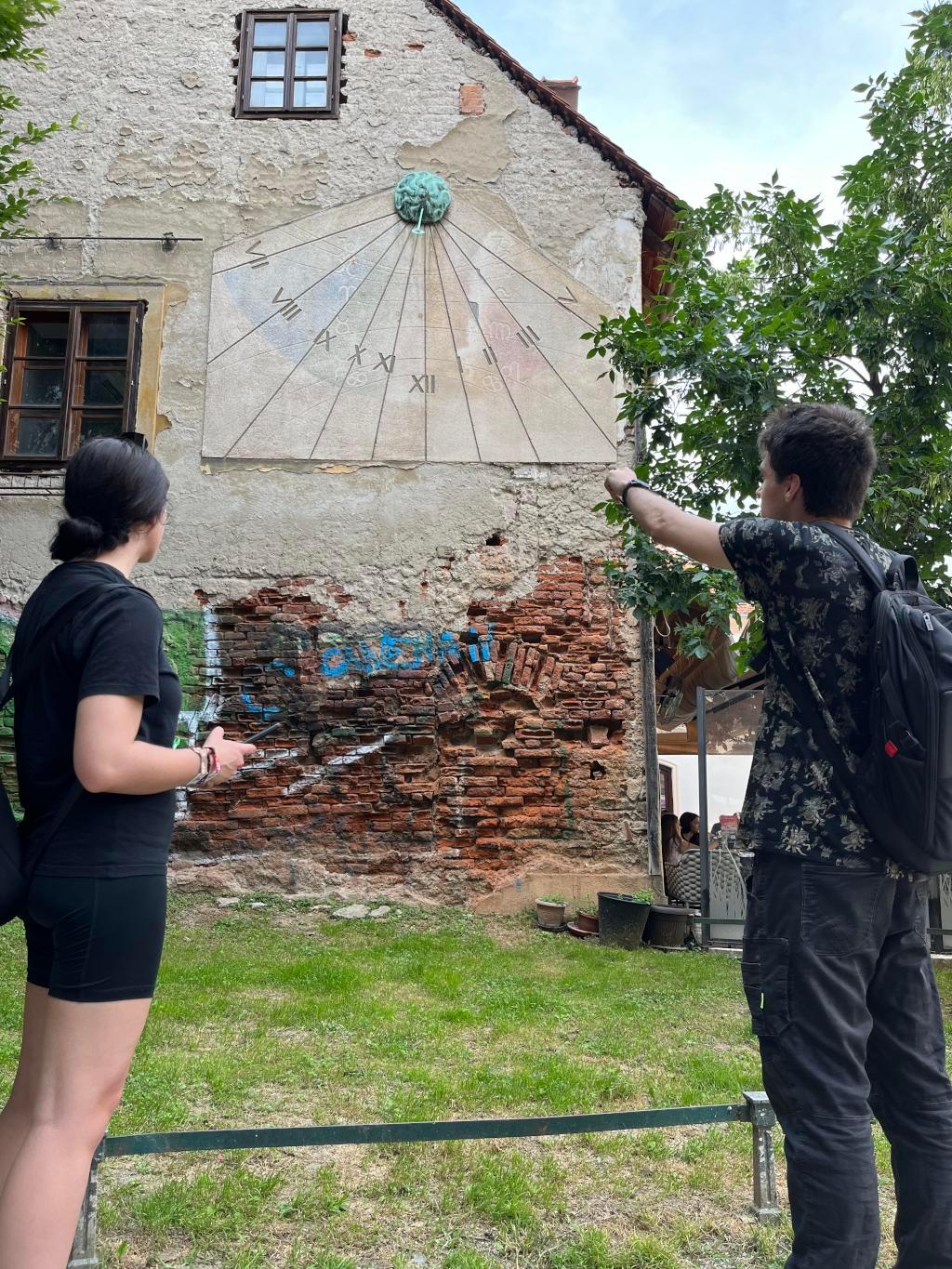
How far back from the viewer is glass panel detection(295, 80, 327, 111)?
9.20 m

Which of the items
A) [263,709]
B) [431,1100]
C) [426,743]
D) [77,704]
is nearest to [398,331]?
[263,709]

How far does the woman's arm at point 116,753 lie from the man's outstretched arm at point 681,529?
3.52 ft

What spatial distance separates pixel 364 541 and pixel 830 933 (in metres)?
6.81

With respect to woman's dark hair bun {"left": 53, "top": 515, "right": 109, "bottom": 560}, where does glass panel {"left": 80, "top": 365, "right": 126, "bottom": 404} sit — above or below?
above

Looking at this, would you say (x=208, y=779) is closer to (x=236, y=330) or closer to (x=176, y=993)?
(x=176, y=993)

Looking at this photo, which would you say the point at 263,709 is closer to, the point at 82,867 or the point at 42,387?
the point at 42,387

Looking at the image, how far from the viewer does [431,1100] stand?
338cm

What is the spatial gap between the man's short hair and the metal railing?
155 centimetres

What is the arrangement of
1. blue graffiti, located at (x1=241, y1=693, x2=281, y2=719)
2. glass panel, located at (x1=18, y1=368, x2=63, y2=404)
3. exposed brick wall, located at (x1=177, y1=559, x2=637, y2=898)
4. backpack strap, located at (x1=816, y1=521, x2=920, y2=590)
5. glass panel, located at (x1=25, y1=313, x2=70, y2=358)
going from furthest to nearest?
1. glass panel, located at (x1=25, y1=313, x2=70, y2=358)
2. glass panel, located at (x1=18, y1=368, x2=63, y2=404)
3. blue graffiti, located at (x1=241, y1=693, x2=281, y2=719)
4. exposed brick wall, located at (x1=177, y1=559, x2=637, y2=898)
5. backpack strap, located at (x1=816, y1=521, x2=920, y2=590)

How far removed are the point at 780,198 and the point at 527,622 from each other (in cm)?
364

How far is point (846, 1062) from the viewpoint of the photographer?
5.59 ft

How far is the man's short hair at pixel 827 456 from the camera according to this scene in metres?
1.98

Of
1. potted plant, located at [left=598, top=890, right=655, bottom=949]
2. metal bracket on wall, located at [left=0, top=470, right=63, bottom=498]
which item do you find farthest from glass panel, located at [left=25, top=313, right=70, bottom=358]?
potted plant, located at [left=598, top=890, right=655, bottom=949]

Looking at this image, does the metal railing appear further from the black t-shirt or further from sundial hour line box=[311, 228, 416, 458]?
sundial hour line box=[311, 228, 416, 458]
